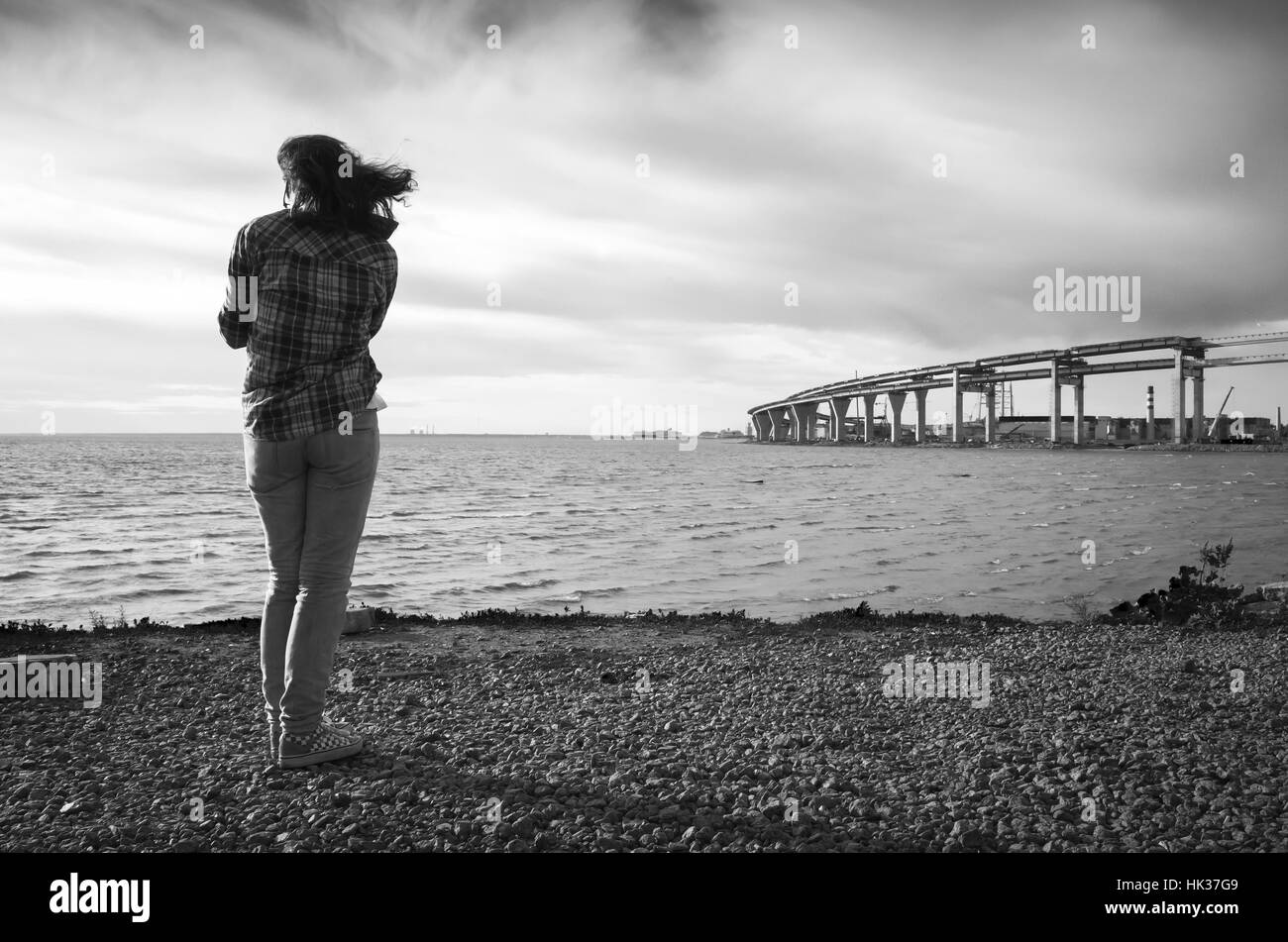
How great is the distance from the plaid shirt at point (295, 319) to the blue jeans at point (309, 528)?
3.9 inches

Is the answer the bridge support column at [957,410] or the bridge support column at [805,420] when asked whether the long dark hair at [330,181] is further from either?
the bridge support column at [805,420]

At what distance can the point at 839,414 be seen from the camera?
13362cm

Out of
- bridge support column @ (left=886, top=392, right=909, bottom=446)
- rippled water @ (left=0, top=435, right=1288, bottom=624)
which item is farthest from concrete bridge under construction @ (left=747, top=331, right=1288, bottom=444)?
rippled water @ (left=0, top=435, right=1288, bottom=624)

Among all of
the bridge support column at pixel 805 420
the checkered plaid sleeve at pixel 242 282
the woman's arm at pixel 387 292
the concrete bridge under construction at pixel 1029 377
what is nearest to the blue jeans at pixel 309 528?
the woman's arm at pixel 387 292

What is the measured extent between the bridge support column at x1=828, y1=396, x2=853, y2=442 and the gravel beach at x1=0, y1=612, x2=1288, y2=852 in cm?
12003

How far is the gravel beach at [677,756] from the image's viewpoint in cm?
346

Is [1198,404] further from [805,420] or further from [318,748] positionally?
[318,748]

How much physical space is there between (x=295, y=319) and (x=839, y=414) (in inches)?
5282

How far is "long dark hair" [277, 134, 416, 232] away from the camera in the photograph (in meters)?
3.80

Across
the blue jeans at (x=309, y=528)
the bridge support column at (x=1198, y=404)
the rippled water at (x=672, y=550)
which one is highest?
the bridge support column at (x=1198, y=404)

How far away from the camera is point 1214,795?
150 inches

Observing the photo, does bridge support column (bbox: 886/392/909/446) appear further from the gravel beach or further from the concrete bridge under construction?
the gravel beach

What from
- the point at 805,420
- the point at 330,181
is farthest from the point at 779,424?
the point at 330,181
